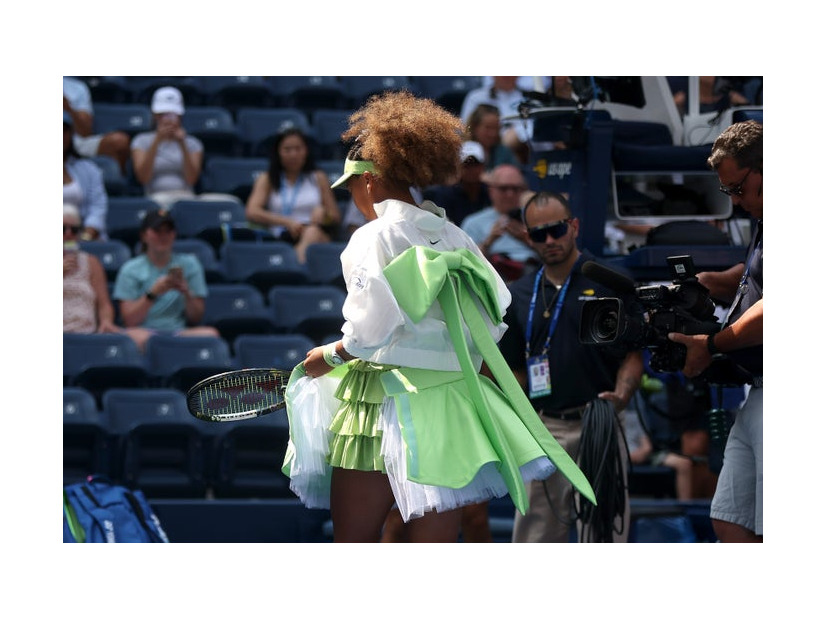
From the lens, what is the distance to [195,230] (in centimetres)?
858

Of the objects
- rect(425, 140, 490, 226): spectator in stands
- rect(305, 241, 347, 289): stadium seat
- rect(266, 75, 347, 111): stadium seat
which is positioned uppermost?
rect(266, 75, 347, 111): stadium seat

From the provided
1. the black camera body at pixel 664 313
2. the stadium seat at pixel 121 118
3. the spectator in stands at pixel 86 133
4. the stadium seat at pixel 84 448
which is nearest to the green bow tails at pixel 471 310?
the black camera body at pixel 664 313

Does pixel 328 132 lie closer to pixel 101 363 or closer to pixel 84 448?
pixel 101 363

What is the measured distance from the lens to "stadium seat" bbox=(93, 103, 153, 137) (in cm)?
952

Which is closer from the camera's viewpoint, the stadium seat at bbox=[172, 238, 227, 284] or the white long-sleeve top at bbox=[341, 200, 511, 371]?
the white long-sleeve top at bbox=[341, 200, 511, 371]

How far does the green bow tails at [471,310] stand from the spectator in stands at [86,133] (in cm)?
590

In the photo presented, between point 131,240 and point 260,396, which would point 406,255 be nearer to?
point 260,396

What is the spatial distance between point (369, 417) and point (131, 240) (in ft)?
17.1

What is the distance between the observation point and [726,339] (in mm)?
4055

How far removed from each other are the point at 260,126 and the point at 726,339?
622 centimetres

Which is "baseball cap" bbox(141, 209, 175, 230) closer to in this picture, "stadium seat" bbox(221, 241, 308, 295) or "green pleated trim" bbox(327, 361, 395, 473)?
"stadium seat" bbox(221, 241, 308, 295)

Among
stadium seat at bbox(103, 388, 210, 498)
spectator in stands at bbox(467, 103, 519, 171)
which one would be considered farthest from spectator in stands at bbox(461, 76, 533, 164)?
stadium seat at bbox(103, 388, 210, 498)

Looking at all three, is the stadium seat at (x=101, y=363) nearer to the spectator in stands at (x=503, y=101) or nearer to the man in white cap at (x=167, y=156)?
the man in white cap at (x=167, y=156)

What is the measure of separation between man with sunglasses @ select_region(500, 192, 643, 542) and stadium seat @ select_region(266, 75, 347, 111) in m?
4.97
